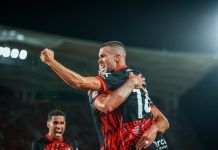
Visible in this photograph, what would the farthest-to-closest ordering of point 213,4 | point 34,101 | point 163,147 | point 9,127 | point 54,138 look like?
point 34,101 → point 9,127 → point 213,4 → point 54,138 → point 163,147

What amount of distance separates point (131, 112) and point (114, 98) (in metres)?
0.25

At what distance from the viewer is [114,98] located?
10.7 ft

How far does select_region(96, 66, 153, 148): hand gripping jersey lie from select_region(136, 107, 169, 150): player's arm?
5 cm

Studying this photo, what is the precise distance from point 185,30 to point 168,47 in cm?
89


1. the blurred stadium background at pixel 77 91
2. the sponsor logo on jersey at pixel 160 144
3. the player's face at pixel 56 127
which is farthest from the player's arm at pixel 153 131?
the blurred stadium background at pixel 77 91

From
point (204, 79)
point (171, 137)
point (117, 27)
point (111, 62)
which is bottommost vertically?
point (171, 137)

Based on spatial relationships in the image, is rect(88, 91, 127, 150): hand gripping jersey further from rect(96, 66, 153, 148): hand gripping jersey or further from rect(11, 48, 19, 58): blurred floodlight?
rect(11, 48, 19, 58): blurred floodlight

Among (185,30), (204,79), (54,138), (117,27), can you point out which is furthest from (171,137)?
(54,138)

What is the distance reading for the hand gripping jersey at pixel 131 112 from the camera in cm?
336

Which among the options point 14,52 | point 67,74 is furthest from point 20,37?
point 67,74

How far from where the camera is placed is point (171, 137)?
14898mm

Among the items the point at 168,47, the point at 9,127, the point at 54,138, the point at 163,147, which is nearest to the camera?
the point at 163,147

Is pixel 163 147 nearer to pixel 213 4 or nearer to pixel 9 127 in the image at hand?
pixel 213 4

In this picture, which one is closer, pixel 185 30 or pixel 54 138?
pixel 54 138
